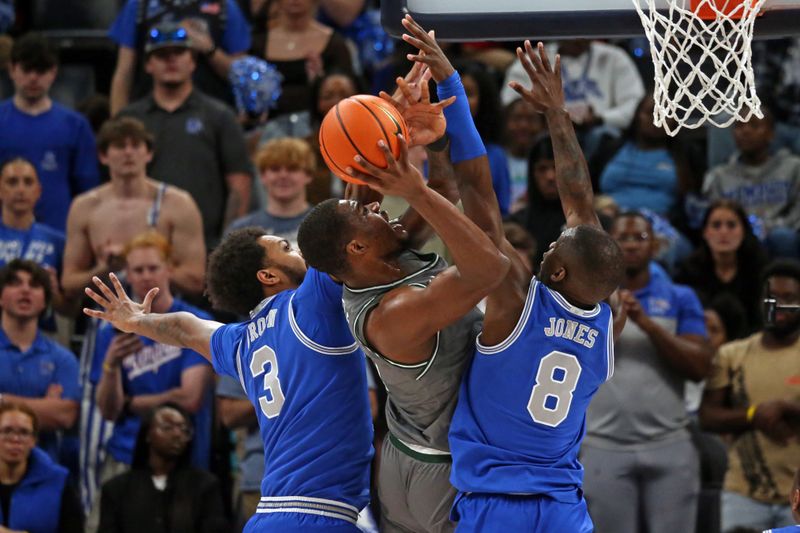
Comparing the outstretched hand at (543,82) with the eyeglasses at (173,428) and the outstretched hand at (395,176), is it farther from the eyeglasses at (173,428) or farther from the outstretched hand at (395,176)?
the eyeglasses at (173,428)

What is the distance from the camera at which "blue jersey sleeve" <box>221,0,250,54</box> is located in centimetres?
949

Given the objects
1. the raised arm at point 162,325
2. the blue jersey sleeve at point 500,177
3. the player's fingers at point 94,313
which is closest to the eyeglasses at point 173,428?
the raised arm at point 162,325

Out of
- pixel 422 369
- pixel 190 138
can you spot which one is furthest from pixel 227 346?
pixel 190 138

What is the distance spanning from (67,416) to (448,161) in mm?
3600

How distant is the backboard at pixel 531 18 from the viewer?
5.01 meters

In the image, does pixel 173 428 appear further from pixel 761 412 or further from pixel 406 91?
pixel 406 91

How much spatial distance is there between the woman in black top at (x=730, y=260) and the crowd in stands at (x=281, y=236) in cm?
1

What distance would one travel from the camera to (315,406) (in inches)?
193

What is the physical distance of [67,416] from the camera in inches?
304

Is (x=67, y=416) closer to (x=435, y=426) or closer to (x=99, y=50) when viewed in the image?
(x=435, y=426)

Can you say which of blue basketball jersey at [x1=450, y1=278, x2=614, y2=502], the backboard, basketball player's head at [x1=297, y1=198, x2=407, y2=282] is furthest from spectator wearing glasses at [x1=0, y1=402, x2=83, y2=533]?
the backboard

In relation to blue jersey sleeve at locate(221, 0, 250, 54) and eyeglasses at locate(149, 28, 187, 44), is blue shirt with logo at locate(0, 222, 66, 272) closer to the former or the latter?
eyeglasses at locate(149, 28, 187, 44)

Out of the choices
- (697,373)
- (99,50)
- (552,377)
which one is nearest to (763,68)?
(697,373)

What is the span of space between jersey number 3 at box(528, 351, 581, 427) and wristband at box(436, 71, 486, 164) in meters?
0.76
